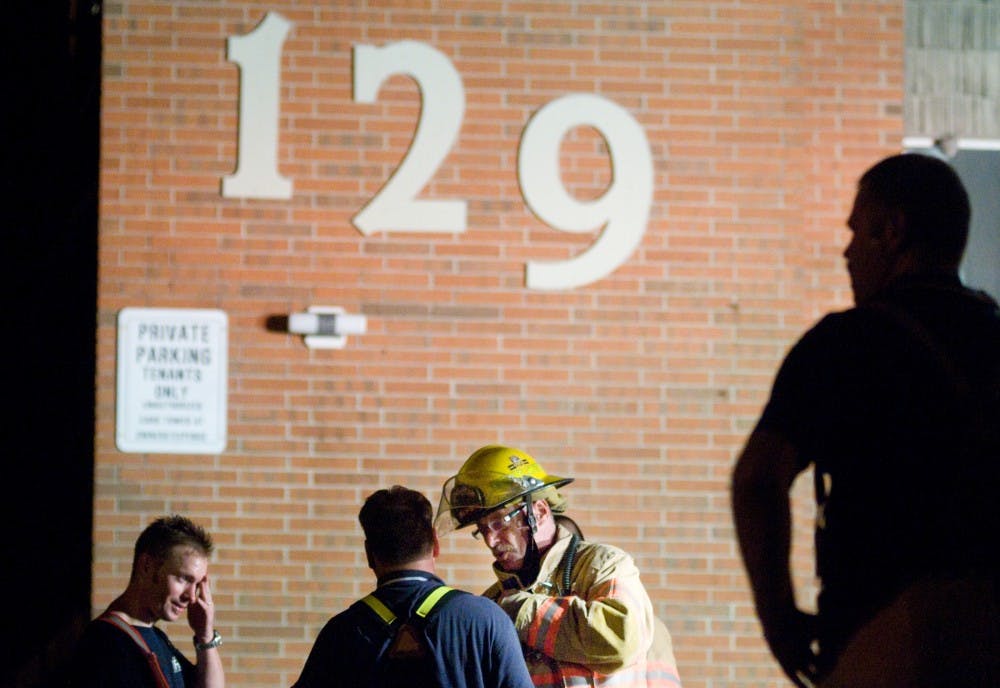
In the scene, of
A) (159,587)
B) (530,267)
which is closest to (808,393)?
(159,587)

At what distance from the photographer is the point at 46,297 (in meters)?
9.72

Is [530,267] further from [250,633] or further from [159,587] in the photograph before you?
[159,587]

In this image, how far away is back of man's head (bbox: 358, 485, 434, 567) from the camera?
12.3ft

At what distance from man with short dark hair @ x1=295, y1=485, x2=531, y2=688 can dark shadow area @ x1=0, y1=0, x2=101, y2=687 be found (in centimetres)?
617

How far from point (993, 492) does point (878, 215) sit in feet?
1.99

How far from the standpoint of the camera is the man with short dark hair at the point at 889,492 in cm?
218

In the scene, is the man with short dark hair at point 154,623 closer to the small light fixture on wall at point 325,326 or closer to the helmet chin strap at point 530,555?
the helmet chin strap at point 530,555

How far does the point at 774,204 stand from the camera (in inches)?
268

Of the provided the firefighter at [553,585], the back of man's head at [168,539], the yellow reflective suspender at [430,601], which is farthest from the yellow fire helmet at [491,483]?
the back of man's head at [168,539]

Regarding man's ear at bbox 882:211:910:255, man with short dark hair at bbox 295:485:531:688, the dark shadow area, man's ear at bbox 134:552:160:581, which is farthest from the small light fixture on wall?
A: man's ear at bbox 882:211:910:255

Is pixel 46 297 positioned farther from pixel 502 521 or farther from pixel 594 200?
pixel 502 521

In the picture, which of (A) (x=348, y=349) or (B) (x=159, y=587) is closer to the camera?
(B) (x=159, y=587)

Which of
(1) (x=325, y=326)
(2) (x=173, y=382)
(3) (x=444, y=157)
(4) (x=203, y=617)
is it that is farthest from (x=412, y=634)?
(3) (x=444, y=157)

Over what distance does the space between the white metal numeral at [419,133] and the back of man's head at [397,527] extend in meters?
3.00
